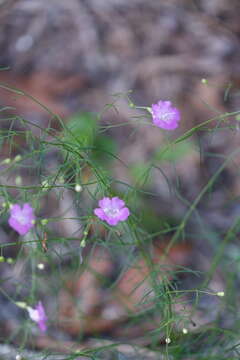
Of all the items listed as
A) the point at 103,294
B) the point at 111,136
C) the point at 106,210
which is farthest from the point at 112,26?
the point at 106,210

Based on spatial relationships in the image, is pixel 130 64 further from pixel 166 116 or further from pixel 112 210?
pixel 112 210

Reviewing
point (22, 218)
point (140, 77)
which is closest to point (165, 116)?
point (22, 218)

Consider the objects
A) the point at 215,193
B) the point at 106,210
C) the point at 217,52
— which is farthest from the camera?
the point at 217,52

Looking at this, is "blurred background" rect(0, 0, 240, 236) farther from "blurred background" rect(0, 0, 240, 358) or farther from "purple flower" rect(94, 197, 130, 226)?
"purple flower" rect(94, 197, 130, 226)

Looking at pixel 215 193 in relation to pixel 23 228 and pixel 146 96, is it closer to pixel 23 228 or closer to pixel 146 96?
pixel 146 96

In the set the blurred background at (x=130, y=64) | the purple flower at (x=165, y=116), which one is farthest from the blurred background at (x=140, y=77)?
the purple flower at (x=165, y=116)
